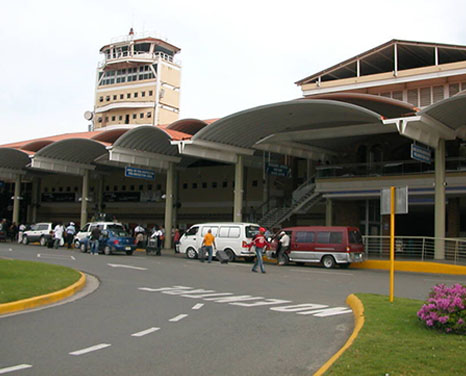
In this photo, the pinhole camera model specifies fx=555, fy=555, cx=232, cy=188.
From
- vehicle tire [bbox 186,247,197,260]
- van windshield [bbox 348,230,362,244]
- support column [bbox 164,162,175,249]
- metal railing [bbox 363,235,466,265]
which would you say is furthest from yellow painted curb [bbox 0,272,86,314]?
support column [bbox 164,162,175,249]

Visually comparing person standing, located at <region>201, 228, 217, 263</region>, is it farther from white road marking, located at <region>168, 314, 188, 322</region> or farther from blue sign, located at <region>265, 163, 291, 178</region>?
white road marking, located at <region>168, 314, 188, 322</region>

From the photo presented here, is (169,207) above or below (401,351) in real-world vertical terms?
above

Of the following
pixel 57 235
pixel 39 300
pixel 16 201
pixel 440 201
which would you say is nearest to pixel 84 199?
pixel 16 201

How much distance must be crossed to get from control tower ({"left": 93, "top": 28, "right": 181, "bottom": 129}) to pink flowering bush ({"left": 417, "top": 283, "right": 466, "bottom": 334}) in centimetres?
8350

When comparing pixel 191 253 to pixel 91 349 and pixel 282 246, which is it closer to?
pixel 282 246

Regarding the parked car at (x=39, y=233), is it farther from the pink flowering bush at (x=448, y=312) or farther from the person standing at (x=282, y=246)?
the pink flowering bush at (x=448, y=312)

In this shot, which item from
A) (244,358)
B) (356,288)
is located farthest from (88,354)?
(356,288)

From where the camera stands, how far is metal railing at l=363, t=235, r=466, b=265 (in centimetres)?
2497

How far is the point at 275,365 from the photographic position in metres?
7.05

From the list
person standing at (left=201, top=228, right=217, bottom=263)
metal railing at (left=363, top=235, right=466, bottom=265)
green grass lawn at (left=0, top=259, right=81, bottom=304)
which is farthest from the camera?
person standing at (left=201, top=228, right=217, bottom=263)

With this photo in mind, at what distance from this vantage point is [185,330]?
947cm

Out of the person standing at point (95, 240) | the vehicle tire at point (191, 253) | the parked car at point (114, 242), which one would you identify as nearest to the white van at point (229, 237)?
the vehicle tire at point (191, 253)

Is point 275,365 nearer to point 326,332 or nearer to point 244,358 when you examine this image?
point 244,358

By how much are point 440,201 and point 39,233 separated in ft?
86.9
